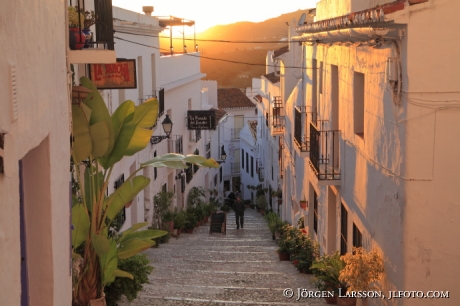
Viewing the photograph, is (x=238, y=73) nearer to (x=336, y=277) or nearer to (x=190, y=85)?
(x=190, y=85)

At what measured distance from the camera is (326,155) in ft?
39.5


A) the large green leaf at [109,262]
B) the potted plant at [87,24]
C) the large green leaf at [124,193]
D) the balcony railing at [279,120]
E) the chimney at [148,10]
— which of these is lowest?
the large green leaf at [109,262]

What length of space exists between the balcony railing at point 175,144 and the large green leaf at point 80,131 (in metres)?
15.9

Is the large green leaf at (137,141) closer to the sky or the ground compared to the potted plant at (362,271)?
closer to the sky

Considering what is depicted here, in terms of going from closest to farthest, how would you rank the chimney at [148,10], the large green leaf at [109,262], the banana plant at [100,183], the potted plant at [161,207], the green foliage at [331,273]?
the banana plant at [100,183] < the large green leaf at [109,262] < the green foliage at [331,273] < the potted plant at [161,207] < the chimney at [148,10]

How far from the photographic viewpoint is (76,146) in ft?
24.7

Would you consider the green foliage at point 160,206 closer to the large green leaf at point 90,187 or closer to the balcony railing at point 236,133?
the large green leaf at point 90,187

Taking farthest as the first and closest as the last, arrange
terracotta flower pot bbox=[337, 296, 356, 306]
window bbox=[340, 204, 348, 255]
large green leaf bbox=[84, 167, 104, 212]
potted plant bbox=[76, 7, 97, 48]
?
1. window bbox=[340, 204, 348, 255]
2. terracotta flower pot bbox=[337, 296, 356, 306]
3. large green leaf bbox=[84, 167, 104, 212]
4. potted plant bbox=[76, 7, 97, 48]

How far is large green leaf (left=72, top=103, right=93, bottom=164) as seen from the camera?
24.6ft

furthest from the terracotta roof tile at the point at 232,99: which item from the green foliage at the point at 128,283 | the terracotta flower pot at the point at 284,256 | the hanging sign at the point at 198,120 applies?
the green foliage at the point at 128,283

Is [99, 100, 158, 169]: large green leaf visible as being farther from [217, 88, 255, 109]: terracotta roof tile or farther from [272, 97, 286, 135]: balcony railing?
[217, 88, 255, 109]: terracotta roof tile

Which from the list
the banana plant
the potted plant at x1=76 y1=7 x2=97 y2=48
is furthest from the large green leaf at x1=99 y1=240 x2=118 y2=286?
the potted plant at x1=76 y1=7 x2=97 y2=48

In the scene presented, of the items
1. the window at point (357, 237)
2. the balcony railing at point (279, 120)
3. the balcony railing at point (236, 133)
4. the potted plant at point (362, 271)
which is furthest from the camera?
the balcony railing at point (236, 133)

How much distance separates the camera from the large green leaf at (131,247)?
8445 millimetres
